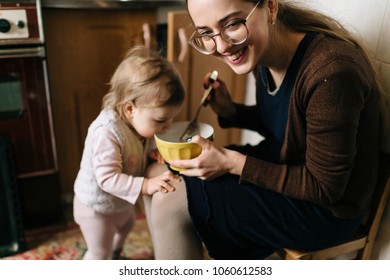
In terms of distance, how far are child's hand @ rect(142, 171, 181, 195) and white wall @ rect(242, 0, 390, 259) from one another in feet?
1.33

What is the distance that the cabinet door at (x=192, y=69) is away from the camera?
3.02 feet

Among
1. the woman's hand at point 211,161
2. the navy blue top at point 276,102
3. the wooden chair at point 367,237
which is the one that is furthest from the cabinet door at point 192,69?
the wooden chair at point 367,237

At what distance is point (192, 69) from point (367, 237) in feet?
1.99

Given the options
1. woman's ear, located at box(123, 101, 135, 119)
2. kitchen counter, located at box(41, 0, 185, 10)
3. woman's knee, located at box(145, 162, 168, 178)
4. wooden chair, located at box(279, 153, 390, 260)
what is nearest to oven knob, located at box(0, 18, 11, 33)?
kitchen counter, located at box(41, 0, 185, 10)

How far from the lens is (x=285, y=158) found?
0.71 m

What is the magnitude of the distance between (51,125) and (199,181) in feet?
1.66

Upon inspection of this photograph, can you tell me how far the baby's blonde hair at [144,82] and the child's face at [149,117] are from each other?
1 centimetres

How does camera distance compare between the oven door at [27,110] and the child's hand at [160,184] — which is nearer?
the child's hand at [160,184]

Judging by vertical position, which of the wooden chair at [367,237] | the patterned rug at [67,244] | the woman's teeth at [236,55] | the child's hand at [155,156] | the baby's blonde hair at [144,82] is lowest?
the patterned rug at [67,244]

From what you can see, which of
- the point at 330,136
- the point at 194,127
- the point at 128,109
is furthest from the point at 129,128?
the point at 330,136

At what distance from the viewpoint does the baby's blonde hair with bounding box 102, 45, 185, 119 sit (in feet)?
2.32

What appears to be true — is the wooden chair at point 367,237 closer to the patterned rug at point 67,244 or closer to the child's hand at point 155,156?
the child's hand at point 155,156

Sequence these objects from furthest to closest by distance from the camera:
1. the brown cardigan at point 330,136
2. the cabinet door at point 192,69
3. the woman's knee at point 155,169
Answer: the cabinet door at point 192,69 → the woman's knee at point 155,169 → the brown cardigan at point 330,136

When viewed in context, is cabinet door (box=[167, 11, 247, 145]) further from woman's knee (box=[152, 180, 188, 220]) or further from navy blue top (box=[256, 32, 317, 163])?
woman's knee (box=[152, 180, 188, 220])
